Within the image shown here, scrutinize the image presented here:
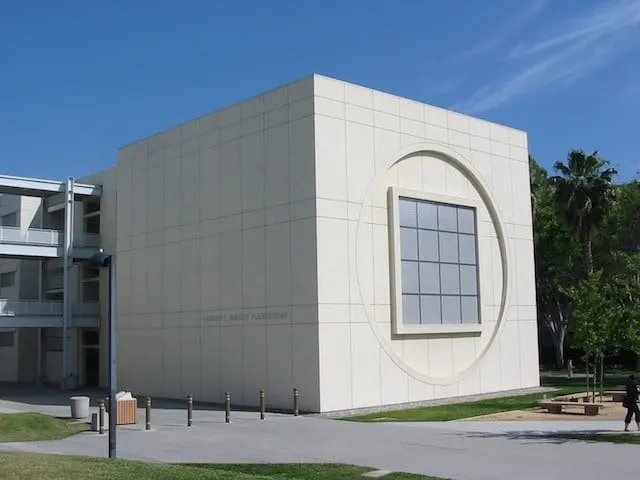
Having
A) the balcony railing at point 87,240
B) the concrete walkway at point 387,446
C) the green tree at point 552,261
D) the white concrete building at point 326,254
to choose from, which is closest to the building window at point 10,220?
the balcony railing at point 87,240

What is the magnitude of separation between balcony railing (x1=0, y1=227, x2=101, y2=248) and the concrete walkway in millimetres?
16338

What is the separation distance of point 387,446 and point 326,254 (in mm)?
9343

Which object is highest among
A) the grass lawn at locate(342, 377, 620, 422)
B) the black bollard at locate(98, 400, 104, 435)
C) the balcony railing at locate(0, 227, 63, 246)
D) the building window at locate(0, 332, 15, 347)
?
the balcony railing at locate(0, 227, 63, 246)

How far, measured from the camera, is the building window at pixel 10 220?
4397cm

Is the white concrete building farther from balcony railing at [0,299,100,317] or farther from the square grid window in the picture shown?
balcony railing at [0,299,100,317]

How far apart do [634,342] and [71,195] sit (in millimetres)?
27596

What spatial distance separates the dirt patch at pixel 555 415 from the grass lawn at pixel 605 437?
3654mm

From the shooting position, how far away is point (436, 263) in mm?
29438

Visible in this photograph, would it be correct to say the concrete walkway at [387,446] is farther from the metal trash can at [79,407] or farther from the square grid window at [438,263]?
the square grid window at [438,263]

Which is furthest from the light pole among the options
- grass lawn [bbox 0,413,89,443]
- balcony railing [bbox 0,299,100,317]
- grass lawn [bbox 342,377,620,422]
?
balcony railing [bbox 0,299,100,317]

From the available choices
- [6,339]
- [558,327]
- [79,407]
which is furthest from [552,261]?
[79,407]

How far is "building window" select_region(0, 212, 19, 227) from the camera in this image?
4397cm

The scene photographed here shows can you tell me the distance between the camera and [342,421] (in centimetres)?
2277

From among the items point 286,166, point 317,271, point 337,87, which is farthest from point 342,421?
point 337,87
